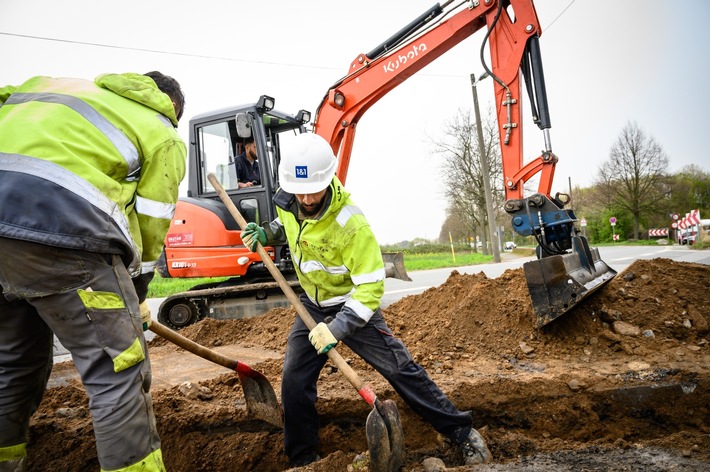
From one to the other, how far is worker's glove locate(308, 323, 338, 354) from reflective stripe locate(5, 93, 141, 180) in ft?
4.19

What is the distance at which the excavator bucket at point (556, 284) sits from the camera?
4.20m

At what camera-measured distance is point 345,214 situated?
2.73m

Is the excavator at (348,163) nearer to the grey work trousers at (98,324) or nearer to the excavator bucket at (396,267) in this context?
the excavator bucket at (396,267)

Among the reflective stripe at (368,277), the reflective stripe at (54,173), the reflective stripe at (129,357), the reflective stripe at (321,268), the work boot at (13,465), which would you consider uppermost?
the reflective stripe at (54,173)

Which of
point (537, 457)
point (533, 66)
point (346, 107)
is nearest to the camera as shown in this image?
point (537, 457)

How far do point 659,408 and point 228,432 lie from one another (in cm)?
314

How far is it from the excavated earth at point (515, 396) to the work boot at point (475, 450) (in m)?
0.09

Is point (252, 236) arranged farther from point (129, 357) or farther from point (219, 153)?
point (219, 153)

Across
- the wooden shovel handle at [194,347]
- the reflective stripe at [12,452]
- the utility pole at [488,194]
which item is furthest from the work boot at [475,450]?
the utility pole at [488,194]

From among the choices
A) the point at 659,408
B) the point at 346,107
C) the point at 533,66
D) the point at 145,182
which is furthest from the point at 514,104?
the point at 145,182

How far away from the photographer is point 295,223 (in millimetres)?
2895

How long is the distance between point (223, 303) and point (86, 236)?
5126 millimetres

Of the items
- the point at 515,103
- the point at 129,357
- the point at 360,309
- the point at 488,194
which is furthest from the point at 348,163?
the point at 488,194

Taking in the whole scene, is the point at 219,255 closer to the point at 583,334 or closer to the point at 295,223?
the point at 295,223
